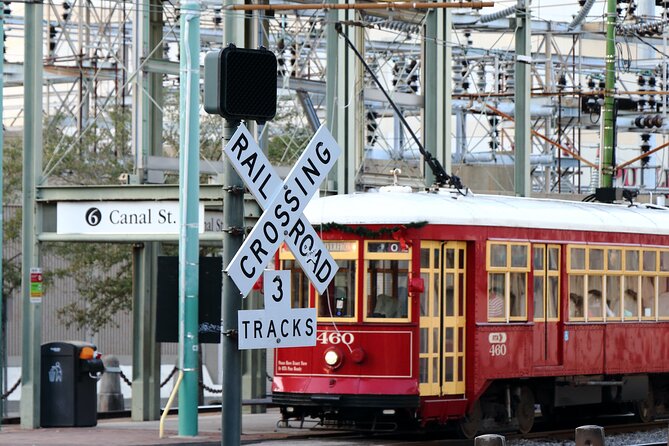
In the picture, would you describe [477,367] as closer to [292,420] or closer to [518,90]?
[292,420]

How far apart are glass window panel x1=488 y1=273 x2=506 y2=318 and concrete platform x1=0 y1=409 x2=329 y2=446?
8.96 feet

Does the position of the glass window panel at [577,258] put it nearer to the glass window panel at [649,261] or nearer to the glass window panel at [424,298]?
the glass window panel at [649,261]

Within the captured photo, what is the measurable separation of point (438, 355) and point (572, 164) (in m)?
28.5

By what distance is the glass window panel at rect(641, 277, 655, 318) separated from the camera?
21.2 metres

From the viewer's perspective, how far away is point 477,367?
18.1 meters

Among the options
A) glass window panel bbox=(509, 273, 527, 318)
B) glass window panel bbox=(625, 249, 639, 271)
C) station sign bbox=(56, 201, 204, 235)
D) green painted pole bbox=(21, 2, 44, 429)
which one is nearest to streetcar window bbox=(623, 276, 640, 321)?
glass window panel bbox=(625, 249, 639, 271)

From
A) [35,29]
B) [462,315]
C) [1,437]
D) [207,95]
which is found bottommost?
[1,437]

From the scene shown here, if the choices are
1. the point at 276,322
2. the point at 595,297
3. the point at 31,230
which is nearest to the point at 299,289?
the point at 595,297

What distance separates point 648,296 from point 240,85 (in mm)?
14071

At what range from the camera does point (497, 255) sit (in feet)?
60.7

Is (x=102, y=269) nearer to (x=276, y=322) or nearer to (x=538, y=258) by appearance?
(x=538, y=258)

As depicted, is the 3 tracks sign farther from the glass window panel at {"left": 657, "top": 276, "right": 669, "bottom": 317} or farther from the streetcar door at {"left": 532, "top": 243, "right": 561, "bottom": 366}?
the glass window panel at {"left": 657, "top": 276, "right": 669, "bottom": 317}

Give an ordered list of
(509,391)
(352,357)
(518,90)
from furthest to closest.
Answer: (518,90)
(509,391)
(352,357)

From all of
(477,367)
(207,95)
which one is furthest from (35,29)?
(207,95)
